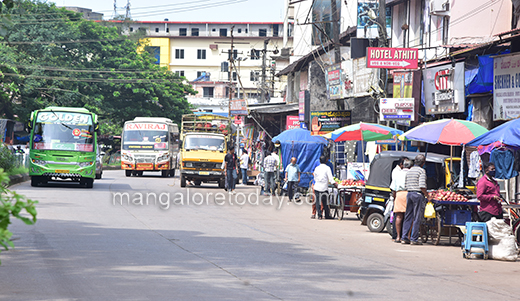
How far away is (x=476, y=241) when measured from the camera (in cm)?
1177

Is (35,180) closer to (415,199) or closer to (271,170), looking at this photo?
(271,170)

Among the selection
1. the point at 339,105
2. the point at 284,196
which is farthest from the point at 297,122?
the point at 284,196

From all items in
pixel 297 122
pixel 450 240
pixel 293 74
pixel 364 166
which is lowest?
pixel 450 240

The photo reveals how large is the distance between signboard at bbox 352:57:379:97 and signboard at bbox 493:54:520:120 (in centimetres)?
786

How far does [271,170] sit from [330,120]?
3.42m

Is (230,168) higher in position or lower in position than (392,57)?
lower

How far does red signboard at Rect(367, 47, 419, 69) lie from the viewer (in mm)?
20578

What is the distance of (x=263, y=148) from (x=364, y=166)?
61.0ft

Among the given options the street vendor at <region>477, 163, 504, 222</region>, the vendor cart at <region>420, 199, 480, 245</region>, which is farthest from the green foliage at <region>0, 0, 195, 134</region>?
the street vendor at <region>477, 163, 504, 222</region>

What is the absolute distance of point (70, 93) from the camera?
47.2m

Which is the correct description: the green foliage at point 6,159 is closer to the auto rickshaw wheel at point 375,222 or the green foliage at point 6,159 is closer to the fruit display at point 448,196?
the auto rickshaw wheel at point 375,222

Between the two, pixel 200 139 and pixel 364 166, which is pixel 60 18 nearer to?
pixel 200 139

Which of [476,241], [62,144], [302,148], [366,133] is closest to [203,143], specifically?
[302,148]

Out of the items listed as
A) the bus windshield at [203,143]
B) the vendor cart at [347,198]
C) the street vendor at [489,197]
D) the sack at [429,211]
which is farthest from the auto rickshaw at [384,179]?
the bus windshield at [203,143]
